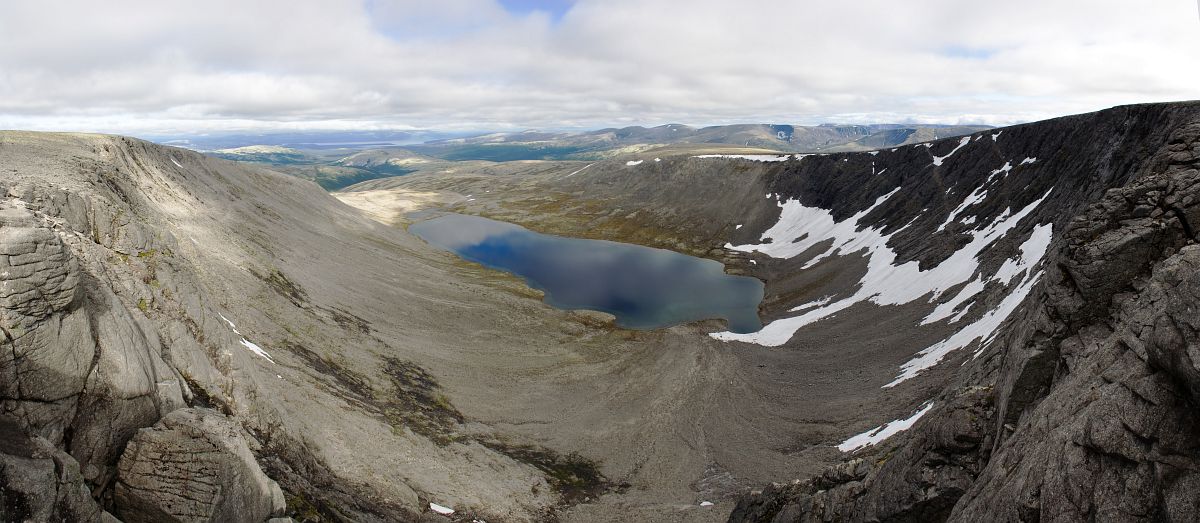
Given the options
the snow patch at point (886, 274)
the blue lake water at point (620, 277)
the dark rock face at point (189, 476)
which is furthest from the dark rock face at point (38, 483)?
the blue lake water at point (620, 277)

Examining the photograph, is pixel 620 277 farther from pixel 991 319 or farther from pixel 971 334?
pixel 991 319

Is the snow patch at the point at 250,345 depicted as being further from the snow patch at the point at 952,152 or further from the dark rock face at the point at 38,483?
the snow patch at the point at 952,152

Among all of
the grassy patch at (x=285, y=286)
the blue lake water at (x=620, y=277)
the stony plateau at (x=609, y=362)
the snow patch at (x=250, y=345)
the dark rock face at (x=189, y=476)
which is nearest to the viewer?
the stony plateau at (x=609, y=362)

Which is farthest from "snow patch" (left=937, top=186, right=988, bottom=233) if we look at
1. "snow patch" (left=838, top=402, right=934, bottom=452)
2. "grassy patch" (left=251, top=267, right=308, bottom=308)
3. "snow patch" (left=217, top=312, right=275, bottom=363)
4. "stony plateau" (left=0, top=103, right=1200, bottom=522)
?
"grassy patch" (left=251, top=267, right=308, bottom=308)

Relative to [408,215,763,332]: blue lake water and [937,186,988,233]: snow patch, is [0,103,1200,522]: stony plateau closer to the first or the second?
[937,186,988,233]: snow patch

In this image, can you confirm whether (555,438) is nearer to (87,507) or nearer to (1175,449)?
(87,507)

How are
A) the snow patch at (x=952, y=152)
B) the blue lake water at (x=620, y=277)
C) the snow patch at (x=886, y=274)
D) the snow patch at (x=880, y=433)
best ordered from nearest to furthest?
1. the snow patch at (x=880, y=433)
2. the snow patch at (x=886, y=274)
3. the blue lake water at (x=620, y=277)
4. the snow patch at (x=952, y=152)

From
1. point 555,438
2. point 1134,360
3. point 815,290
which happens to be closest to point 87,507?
point 1134,360

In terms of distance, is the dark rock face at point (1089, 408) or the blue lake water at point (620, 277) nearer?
the dark rock face at point (1089, 408)
